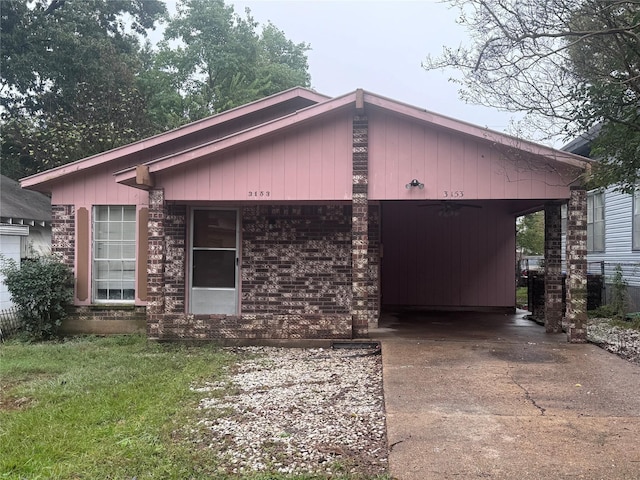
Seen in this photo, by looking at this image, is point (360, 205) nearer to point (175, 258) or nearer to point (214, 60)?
point (175, 258)

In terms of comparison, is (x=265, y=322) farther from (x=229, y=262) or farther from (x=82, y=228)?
(x=82, y=228)

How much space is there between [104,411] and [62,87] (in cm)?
1794

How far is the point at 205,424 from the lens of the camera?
4477 millimetres

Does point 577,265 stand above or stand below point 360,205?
below

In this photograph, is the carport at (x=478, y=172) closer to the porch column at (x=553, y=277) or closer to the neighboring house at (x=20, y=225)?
the porch column at (x=553, y=277)

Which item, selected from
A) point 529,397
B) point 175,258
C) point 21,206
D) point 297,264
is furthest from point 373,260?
point 21,206

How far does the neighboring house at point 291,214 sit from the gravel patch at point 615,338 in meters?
1.66

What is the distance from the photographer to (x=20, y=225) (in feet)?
34.2

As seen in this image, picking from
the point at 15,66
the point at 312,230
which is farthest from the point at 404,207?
the point at 15,66

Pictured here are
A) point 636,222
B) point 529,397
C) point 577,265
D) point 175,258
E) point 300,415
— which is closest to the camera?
point 300,415

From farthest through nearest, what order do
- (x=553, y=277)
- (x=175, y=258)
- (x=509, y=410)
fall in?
(x=175, y=258) < (x=553, y=277) < (x=509, y=410)

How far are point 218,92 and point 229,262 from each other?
1597 centimetres

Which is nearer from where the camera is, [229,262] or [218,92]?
[229,262]

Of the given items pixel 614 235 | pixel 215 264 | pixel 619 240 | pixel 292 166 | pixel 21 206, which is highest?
pixel 292 166
